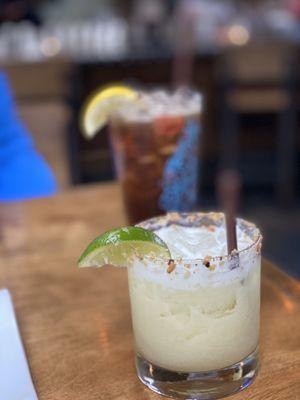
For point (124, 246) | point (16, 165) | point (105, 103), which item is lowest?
point (16, 165)

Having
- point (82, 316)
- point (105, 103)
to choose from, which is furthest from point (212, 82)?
point (82, 316)

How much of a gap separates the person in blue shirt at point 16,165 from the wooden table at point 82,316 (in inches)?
Answer: 29.3

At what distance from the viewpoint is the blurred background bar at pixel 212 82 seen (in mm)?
3510

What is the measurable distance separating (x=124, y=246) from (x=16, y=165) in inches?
59.8

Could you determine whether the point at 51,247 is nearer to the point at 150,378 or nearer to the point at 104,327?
the point at 104,327

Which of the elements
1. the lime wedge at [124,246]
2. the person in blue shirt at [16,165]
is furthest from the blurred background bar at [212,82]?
the lime wedge at [124,246]

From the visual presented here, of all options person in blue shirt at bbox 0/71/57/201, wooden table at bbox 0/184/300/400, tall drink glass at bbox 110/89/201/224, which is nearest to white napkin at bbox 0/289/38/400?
wooden table at bbox 0/184/300/400

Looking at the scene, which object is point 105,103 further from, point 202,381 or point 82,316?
point 202,381

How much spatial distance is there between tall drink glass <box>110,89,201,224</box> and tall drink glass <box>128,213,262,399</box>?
38 cm

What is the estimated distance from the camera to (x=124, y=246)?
655mm

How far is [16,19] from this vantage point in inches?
216

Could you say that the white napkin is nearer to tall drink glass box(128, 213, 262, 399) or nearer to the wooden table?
the wooden table

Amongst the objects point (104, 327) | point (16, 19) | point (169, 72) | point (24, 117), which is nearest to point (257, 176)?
point (169, 72)

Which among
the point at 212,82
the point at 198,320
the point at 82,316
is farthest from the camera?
the point at 212,82
